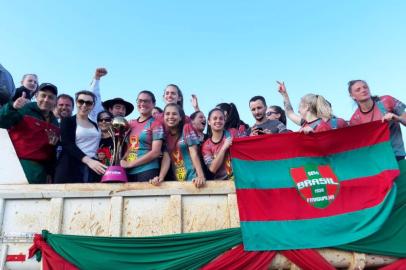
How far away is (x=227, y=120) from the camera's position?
5469mm

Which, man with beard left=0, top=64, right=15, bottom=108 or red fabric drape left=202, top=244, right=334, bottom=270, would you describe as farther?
man with beard left=0, top=64, right=15, bottom=108

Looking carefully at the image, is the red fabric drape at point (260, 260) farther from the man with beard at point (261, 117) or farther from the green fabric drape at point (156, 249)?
the man with beard at point (261, 117)

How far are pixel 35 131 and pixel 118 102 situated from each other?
4.31ft

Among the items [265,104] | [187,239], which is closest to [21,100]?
[187,239]

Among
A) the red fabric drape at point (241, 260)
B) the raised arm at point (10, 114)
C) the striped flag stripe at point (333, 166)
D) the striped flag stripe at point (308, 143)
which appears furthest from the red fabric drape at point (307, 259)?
the raised arm at point (10, 114)

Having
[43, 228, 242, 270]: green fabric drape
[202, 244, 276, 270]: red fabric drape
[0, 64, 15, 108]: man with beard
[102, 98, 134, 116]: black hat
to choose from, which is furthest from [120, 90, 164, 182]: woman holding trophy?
[0, 64, 15, 108]: man with beard

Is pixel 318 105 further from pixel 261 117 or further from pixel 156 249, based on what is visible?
pixel 156 249

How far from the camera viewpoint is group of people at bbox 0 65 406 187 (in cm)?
435

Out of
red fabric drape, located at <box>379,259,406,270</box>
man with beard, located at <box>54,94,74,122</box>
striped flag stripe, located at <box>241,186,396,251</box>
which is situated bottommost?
→ red fabric drape, located at <box>379,259,406,270</box>

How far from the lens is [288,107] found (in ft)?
18.2

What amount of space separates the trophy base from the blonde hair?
230cm

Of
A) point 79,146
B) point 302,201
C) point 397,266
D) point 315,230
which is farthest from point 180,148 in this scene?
point 397,266

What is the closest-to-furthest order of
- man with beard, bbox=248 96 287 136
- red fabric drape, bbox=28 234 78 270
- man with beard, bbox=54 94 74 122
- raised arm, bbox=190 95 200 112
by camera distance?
red fabric drape, bbox=28 234 78 270 < man with beard, bbox=248 96 287 136 < man with beard, bbox=54 94 74 122 < raised arm, bbox=190 95 200 112

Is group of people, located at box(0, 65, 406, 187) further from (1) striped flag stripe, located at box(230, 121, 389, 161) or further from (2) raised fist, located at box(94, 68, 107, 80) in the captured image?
(2) raised fist, located at box(94, 68, 107, 80)
